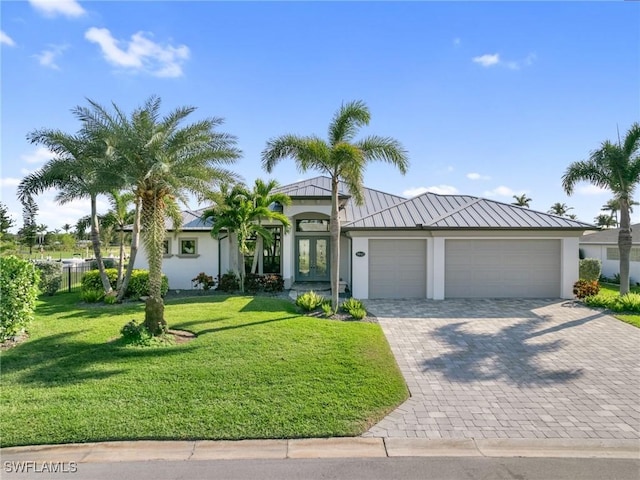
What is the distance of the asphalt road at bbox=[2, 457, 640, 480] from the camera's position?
449 centimetres

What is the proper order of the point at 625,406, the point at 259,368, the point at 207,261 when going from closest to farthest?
the point at 625,406, the point at 259,368, the point at 207,261

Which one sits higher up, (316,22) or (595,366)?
(316,22)

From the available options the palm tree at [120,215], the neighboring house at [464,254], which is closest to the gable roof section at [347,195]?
the neighboring house at [464,254]

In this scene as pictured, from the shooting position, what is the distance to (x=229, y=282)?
17.0 m

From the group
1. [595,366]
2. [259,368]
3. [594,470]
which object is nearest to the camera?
[594,470]

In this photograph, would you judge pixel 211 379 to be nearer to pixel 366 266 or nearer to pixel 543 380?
pixel 543 380

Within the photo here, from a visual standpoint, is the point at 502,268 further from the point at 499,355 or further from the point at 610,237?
the point at 610,237

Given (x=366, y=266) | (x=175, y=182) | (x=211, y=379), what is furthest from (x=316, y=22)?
(x=211, y=379)

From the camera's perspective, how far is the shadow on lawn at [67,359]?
23.4 feet

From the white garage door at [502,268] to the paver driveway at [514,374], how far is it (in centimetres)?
244

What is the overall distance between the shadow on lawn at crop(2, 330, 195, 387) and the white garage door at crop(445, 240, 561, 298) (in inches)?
454

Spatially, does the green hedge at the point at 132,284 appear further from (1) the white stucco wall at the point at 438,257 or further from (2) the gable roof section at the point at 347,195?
(1) the white stucco wall at the point at 438,257

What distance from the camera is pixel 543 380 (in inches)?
286

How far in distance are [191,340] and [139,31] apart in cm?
842
